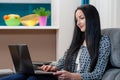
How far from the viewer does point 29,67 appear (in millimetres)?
1688

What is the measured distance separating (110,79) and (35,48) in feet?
5.02

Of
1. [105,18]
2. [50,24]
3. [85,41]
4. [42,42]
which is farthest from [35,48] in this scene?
[85,41]

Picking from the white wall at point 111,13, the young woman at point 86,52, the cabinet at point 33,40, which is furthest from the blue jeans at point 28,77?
the cabinet at point 33,40

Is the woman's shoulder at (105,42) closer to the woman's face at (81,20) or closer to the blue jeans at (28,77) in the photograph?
the woman's face at (81,20)

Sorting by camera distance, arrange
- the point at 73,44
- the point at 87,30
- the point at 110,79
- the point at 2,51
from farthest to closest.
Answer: the point at 2,51
the point at 73,44
the point at 87,30
the point at 110,79

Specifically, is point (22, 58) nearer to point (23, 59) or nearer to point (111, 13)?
point (23, 59)

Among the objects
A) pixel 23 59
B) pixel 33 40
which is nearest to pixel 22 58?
pixel 23 59

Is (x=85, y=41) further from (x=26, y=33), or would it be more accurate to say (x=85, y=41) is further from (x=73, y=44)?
(x=26, y=33)

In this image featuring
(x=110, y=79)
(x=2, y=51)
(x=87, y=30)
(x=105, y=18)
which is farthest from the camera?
(x=2, y=51)

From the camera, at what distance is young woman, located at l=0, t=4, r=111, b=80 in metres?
1.76

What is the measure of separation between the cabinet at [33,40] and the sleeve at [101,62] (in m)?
1.17

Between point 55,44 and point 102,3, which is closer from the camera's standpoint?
point 102,3

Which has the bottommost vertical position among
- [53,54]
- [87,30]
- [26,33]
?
[53,54]

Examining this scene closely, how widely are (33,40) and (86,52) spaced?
1.21m
